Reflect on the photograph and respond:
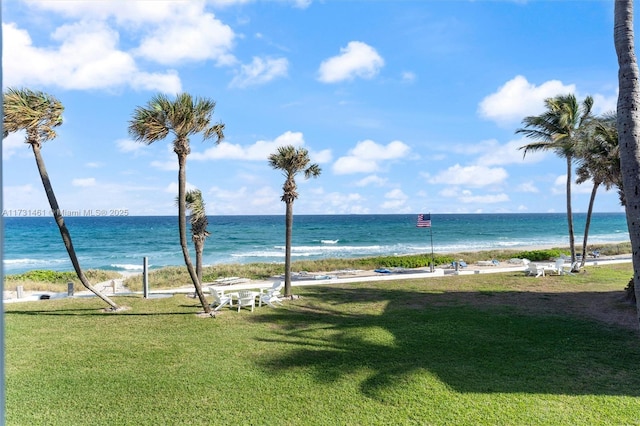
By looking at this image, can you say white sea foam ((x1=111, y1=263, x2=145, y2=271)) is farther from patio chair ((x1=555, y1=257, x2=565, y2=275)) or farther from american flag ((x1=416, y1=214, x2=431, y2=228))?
patio chair ((x1=555, y1=257, x2=565, y2=275))

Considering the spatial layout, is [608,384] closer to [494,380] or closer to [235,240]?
[494,380]

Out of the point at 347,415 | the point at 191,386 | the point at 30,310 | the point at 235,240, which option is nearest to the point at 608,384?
the point at 347,415

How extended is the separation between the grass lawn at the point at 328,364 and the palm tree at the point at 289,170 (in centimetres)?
182

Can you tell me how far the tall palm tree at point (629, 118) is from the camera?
4801 mm

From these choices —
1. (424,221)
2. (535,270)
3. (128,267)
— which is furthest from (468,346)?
(128,267)

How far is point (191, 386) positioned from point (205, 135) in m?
7.19

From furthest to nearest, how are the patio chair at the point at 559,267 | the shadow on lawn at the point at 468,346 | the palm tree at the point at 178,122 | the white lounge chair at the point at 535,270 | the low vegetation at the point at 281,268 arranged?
1. the low vegetation at the point at 281,268
2. the patio chair at the point at 559,267
3. the white lounge chair at the point at 535,270
4. the palm tree at the point at 178,122
5. the shadow on lawn at the point at 468,346

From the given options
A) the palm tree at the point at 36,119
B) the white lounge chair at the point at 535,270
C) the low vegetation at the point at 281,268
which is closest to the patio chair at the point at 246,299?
the palm tree at the point at 36,119

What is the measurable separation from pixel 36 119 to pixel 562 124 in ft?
74.3

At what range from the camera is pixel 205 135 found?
11.7 metres

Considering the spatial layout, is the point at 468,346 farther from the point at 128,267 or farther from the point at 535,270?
the point at 128,267

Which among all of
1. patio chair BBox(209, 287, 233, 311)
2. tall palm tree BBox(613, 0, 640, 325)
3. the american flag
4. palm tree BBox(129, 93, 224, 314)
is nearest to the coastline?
patio chair BBox(209, 287, 233, 311)

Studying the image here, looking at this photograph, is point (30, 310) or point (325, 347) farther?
point (30, 310)

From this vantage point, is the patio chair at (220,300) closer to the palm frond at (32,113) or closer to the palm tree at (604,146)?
the palm frond at (32,113)
